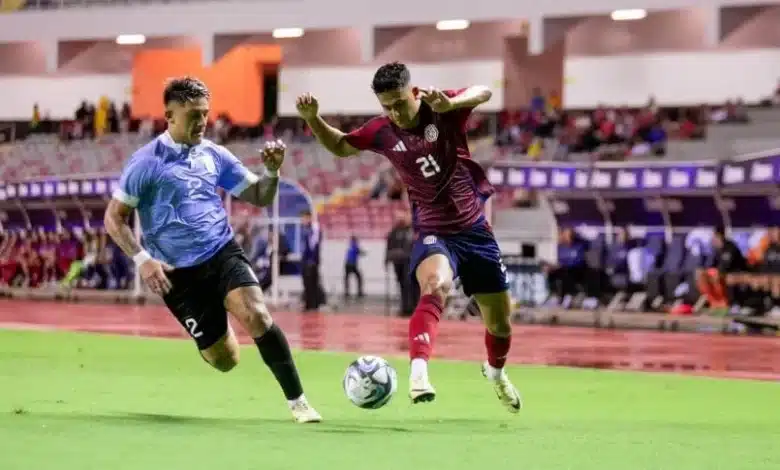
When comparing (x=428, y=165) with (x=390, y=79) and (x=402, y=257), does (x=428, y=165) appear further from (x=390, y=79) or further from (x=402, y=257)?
(x=402, y=257)

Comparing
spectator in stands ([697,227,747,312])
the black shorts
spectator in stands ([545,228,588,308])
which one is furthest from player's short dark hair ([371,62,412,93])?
spectator in stands ([545,228,588,308])

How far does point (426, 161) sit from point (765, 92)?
3656 centimetres

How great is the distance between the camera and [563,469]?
7344 mm

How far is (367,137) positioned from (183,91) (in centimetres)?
138

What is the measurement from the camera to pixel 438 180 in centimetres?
1034

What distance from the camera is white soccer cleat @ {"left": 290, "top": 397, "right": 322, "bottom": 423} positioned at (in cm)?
946

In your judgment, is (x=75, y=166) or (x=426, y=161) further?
(x=75, y=166)

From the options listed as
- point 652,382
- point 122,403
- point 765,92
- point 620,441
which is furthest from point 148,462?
point 765,92

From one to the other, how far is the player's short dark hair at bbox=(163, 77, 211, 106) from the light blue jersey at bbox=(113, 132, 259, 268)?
32 cm

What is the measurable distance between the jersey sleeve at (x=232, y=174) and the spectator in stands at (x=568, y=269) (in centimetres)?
1832

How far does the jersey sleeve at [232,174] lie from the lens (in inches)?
408

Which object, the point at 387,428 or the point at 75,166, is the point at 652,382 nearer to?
the point at 387,428

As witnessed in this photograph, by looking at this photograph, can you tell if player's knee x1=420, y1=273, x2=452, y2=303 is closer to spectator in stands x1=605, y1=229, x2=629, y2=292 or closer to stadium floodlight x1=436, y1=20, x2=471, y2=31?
spectator in stands x1=605, y1=229, x2=629, y2=292

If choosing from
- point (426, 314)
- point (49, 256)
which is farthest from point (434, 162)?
point (49, 256)
